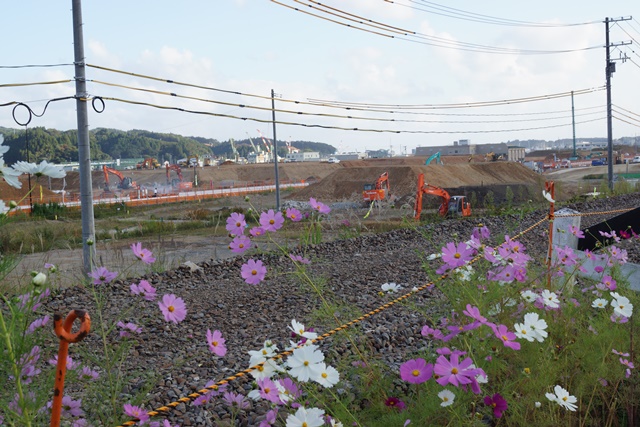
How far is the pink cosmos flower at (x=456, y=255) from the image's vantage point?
310 cm

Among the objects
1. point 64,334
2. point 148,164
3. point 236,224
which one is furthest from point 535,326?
point 148,164

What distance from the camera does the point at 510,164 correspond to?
2269 inches

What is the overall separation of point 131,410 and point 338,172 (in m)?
50.0

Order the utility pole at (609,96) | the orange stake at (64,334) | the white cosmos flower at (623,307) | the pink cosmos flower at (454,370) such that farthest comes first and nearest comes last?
the utility pole at (609,96)
the white cosmos flower at (623,307)
the pink cosmos flower at (454,370)
the orange stake at (64,334)

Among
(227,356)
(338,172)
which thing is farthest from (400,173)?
(227,356)

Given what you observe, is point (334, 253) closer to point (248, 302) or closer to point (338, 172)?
point (248, 302)

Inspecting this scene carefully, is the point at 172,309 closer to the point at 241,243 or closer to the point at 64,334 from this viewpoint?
the point at 241,243

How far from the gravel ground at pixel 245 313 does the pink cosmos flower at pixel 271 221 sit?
0.21m

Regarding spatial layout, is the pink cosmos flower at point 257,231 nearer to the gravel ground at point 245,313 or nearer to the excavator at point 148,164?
the gravel ground at point 245,313

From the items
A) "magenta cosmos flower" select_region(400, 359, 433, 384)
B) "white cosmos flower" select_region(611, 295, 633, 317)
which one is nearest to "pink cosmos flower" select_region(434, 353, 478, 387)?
"magenta cosmos flower" select_region(400, 359, 433, 384)

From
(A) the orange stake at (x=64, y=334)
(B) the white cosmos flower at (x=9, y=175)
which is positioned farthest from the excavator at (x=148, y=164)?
(A) the orange stake at (x=64, y=334)

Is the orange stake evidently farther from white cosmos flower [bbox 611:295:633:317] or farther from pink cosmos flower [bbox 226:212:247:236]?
white cosmos flower [bbox 611:295:633:317]

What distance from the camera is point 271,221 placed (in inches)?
119

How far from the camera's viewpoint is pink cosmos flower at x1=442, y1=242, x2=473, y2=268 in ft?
10.2
